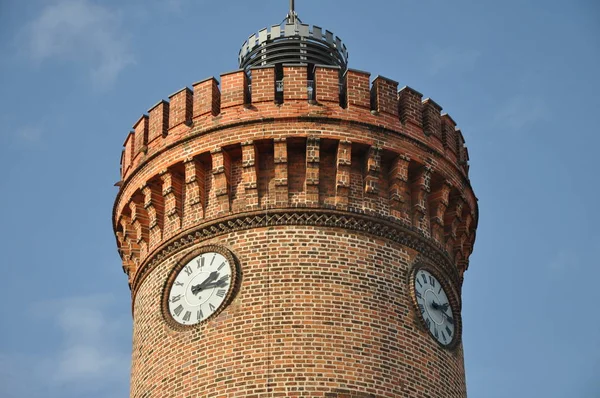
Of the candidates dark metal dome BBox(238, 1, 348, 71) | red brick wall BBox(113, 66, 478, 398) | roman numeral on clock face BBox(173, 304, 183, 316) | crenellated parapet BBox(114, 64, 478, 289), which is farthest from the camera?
dark metal dome BBox(238, 1, 348, 71)

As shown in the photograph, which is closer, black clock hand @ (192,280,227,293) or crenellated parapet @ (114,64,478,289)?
black clock hand @ (192,280,227,293)

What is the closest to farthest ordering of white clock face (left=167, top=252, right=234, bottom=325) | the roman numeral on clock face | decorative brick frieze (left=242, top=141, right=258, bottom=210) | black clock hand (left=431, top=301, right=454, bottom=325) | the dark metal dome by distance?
white clock face (left=167, top=252, right=234, bottom=325), the roman numeral on clock face, decorative brick frieze (left=242, top=141, right=258, bottom=210), black clock hand (left=431, top=301, right=454, bottom=325), the dark metal dome

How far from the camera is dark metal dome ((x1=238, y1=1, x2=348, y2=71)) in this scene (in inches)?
1287

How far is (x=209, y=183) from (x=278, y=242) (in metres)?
2.41

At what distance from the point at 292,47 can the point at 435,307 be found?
25.2 feet

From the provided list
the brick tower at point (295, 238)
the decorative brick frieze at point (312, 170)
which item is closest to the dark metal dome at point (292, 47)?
the brick tower at point (295, 238)

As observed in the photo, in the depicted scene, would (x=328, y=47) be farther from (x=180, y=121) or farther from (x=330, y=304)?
(x=330, y=304)

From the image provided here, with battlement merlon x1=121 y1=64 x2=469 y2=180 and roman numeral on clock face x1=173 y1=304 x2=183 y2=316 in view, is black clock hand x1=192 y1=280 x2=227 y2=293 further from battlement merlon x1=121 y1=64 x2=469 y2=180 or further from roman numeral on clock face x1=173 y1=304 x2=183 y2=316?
battlement merlon x1=121 y1=64 x2=469 y2=180

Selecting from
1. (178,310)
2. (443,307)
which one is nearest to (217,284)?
(178,310)

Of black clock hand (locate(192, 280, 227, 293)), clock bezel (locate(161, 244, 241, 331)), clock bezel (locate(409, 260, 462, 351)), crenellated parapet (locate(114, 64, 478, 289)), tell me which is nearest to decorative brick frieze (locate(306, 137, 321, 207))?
crenellated parapet (locate(114, 64, 478, 289))

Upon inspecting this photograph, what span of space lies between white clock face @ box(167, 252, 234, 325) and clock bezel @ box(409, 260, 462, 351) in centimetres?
399

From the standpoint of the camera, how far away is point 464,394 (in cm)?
2933

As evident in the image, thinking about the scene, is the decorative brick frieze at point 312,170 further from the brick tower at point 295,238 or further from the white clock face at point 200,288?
the white clock face at point 200,288

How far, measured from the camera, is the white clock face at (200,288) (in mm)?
28094
